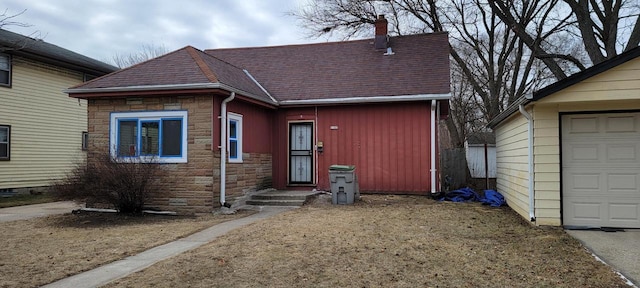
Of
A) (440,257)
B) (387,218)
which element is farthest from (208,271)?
(387,218)

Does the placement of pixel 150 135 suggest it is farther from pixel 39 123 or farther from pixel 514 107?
pixel 39 123

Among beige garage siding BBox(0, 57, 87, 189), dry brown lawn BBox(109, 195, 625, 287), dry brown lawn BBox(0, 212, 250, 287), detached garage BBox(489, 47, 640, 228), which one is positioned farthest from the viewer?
beige garage siding BBox(0, 57, 87, 189)

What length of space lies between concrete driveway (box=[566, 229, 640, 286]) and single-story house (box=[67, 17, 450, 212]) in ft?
17.4

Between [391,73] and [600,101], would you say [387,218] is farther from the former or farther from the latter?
[391,73]

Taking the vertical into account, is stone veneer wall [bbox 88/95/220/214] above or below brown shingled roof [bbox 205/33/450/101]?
below

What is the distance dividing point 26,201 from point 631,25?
22.0 meters

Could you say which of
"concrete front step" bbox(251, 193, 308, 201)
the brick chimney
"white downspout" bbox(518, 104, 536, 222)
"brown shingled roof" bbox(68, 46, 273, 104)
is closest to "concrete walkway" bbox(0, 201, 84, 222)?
"brown shingled roof" bbox(68, 46, 273, 104)

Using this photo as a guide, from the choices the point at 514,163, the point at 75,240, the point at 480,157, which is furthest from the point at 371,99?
the point at 480,157

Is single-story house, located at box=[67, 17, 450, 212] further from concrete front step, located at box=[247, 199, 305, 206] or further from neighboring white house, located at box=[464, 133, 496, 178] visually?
neighboring white house, located at box=[464, 133, 496, 178]

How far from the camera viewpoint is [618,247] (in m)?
6.58

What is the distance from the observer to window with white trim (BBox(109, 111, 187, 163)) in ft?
34.4

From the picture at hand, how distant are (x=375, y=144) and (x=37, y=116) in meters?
13.2

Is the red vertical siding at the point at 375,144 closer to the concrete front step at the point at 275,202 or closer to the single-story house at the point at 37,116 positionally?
the concrete front step at the point at 275,202

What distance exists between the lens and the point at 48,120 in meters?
17.7
